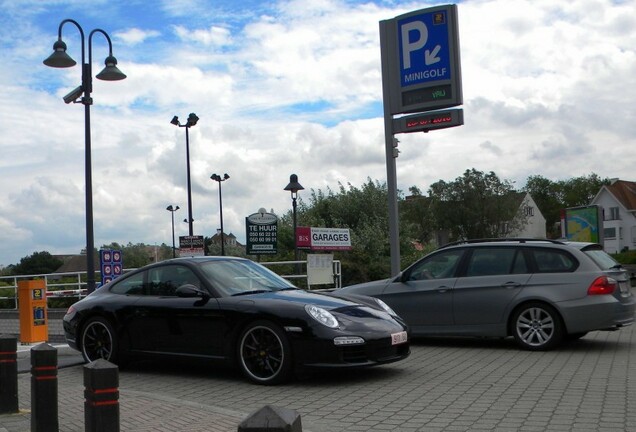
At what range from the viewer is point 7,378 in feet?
23.1

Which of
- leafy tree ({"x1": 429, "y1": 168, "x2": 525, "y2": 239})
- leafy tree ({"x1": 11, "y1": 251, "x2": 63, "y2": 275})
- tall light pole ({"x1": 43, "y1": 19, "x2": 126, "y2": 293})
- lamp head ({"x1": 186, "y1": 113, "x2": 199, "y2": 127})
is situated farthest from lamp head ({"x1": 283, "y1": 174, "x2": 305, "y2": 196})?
leafy tree ({"x1": 11, "y1": 251, "x2": 63, "y2": 275})

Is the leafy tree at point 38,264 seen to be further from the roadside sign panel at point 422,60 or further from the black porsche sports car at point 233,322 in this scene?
the black porsche sports car at point 233,322

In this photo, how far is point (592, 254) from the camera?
424 inches

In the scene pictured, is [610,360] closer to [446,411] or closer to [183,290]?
→ [446,411]

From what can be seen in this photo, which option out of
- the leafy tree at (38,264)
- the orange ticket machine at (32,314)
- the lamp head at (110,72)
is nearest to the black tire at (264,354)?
the orange ticket machine at (32,314)

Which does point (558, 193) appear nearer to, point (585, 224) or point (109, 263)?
point (585, 224)

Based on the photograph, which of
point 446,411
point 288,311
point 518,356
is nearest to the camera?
point 446,411

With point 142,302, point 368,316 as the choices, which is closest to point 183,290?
point 142,302

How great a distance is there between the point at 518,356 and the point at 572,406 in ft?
11.3

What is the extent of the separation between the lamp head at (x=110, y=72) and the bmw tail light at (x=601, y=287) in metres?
10.1

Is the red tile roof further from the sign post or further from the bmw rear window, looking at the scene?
the bmw rear window

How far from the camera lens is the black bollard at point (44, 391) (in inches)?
234

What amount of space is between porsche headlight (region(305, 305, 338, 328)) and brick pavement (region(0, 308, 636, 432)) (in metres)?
0.68

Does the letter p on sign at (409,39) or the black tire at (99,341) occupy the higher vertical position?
the letter p on sign at (409,39)
